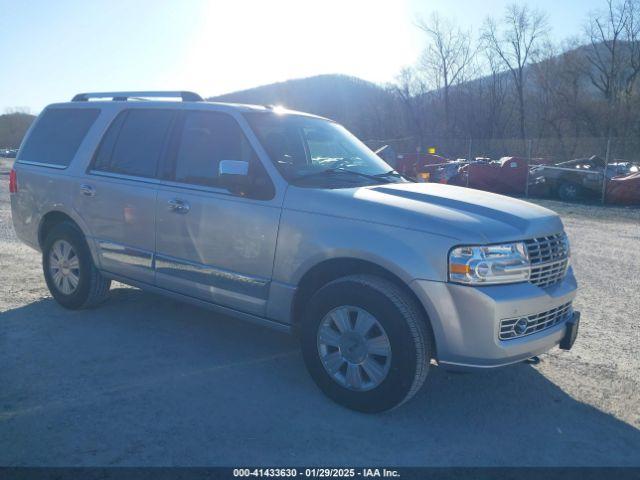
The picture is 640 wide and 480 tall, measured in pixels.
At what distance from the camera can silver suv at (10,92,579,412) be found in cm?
327

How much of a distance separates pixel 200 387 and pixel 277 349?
0.93m

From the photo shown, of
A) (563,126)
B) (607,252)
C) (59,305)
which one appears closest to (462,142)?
(563,126)

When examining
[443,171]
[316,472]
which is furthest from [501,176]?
[316,472]

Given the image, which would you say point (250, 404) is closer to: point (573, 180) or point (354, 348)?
point (354, 348)

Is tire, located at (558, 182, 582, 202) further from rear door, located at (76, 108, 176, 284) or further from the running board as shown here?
the running board

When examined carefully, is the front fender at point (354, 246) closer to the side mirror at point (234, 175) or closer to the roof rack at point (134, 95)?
the side mirror at point (234, 175)

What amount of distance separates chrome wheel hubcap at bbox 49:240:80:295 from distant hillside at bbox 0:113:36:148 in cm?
6522

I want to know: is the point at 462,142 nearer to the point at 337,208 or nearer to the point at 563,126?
the point at 563,126

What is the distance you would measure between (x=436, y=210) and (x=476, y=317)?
725mm

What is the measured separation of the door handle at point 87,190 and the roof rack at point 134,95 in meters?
0.91

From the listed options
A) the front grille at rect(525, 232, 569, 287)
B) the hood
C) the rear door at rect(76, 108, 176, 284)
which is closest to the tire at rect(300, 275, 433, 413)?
the hood

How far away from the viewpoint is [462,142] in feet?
109

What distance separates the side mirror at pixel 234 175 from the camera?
12.7 ft

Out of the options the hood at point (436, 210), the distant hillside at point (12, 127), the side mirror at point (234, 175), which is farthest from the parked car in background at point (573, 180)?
the distant hillside at point (12, 127)
